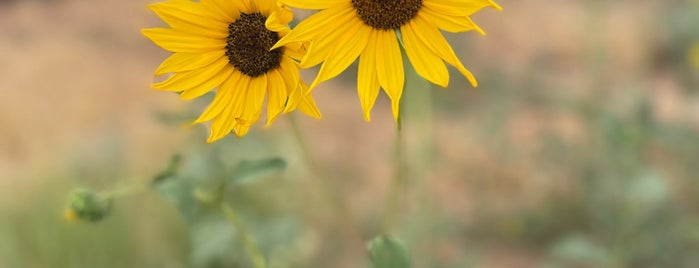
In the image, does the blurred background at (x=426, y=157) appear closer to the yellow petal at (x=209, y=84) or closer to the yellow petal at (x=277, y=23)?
the yellow petal at (x=209, y=84)

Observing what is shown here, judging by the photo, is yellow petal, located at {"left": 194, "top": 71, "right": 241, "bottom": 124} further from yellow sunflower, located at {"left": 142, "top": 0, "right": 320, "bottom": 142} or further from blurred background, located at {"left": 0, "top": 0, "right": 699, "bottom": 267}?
blurred background, located at {"left": 0, "top": 0, "right": 699, "bottom": 267}

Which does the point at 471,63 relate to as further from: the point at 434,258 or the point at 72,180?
the point at 72,180

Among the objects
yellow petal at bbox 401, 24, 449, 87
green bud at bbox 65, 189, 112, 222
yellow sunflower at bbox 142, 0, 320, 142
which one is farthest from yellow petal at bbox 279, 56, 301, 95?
green bud at bbox 65, 189, 112, 222

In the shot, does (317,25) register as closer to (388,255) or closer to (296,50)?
(296,50)

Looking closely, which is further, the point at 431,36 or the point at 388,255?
the point at 388,255

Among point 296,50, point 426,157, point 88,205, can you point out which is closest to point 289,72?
point 296,50

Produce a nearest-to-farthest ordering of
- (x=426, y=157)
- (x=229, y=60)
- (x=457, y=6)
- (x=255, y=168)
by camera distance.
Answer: (x=457, y=6) → (x=229, y=60) → (x=255, y=168) → (x=426, y=157)

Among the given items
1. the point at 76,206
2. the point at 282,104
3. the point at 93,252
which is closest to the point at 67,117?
the point at 93,252
